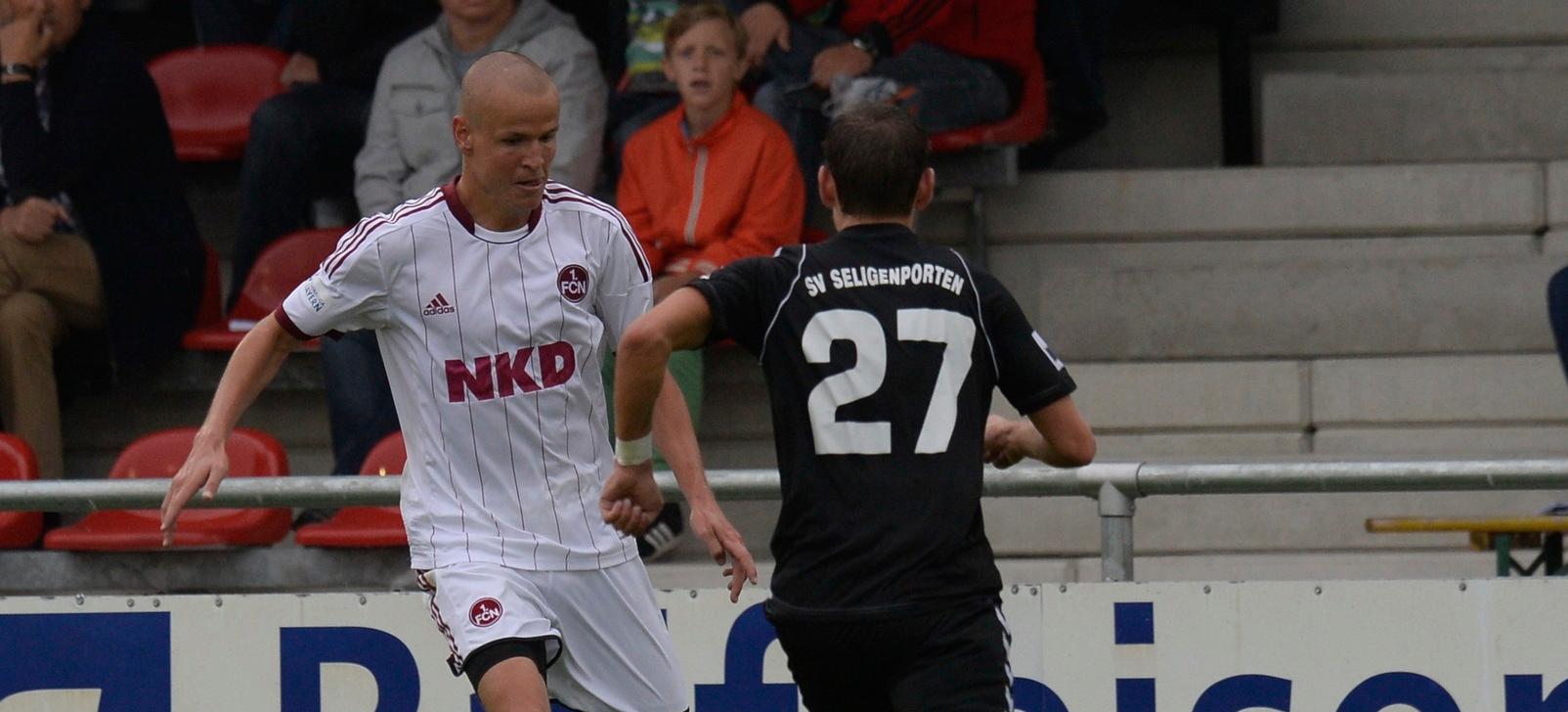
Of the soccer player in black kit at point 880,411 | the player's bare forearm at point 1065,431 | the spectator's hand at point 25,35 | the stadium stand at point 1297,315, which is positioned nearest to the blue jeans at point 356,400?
the stadium stand at point 1297,315

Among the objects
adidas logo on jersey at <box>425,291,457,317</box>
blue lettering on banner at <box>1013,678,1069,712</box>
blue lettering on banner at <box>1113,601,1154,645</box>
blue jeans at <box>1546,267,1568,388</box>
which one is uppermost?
blue jeans at <box>1546,267,1568,388</box>

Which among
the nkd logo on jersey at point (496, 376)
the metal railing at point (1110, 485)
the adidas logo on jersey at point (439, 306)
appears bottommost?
the metal railing at point (1110, 485)

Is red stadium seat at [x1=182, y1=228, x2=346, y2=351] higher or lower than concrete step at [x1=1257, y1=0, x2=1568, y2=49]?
lower

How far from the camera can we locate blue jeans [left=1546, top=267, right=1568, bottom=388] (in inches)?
267

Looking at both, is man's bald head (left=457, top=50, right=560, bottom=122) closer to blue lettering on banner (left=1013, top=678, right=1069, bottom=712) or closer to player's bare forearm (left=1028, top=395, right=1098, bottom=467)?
player's bare forearm (left=1028, top=395, right=1098, bottom=467)

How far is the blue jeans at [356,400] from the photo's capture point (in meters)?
6.78

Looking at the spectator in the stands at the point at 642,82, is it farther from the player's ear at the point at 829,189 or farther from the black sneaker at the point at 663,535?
the player's ear at the point at 829,189

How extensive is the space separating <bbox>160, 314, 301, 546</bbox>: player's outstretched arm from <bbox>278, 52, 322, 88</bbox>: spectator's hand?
4.32m

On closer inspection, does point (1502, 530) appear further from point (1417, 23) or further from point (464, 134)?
point (1417, 23)

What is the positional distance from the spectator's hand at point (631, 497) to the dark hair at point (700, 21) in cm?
349

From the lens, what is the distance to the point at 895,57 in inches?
295

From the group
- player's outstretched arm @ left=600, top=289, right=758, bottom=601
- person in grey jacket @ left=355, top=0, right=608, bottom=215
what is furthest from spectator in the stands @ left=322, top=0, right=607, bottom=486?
player's outstretched arm @ left=600, top=289, right=758, bottom=601

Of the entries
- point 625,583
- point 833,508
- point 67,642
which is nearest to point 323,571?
point 67,642

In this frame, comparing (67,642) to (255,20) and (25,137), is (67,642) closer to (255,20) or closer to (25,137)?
(25,137)
